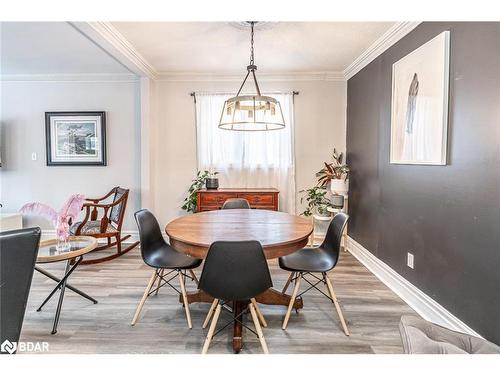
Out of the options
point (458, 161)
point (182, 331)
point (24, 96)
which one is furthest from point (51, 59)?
point (458, 161)

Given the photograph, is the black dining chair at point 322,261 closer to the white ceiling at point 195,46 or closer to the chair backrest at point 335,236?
the chair backrest at point 335,236

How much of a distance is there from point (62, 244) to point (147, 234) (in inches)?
28.3

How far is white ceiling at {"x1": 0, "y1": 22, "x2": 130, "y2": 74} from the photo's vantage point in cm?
283

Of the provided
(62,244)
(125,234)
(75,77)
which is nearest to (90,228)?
(125,234)

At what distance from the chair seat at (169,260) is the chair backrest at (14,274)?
939 mm

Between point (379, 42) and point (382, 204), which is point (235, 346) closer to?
point (382, 204)

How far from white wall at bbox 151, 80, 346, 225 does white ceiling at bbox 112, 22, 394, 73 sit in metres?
0.26

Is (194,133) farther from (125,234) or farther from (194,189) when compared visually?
(125,234)

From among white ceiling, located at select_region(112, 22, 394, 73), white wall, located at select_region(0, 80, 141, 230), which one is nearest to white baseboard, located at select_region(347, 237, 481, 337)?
white ceiling, located at select_region(112, 22, 394, 73)

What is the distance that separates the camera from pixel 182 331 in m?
2.02

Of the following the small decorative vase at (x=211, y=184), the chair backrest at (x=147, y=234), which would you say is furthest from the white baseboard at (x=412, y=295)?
the chair backrest at (x=147, y=234)

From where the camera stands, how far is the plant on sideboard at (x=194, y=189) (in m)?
3.99

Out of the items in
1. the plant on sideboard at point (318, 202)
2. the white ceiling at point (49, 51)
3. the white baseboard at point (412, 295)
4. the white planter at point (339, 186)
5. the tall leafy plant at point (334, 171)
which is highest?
the white ceiling at point (49, 51)

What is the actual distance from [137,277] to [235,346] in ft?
5.49
